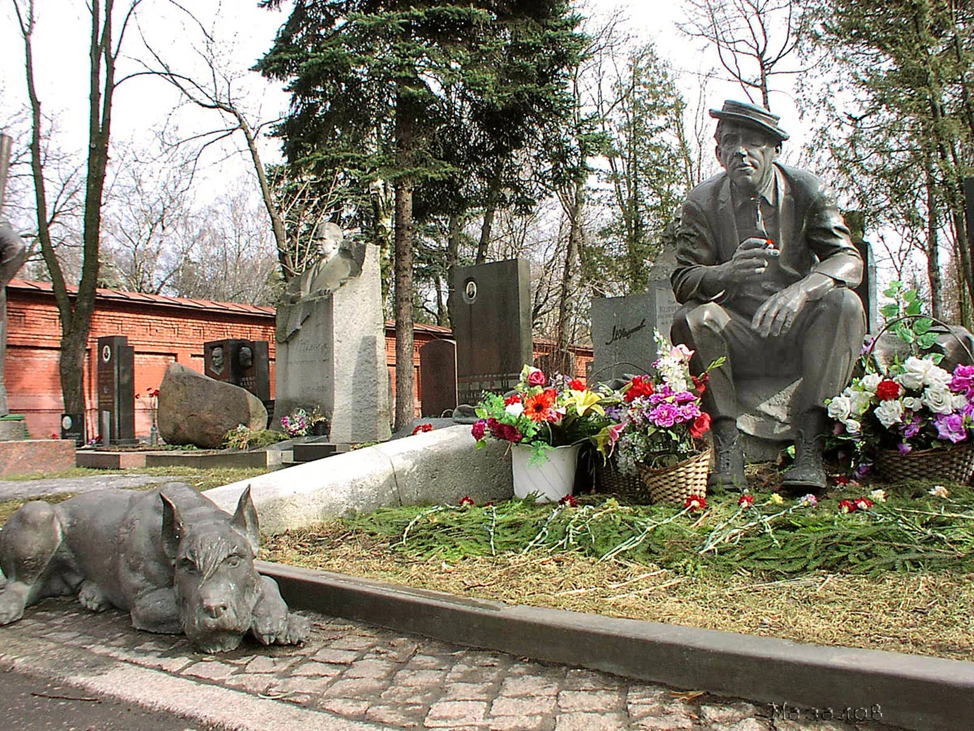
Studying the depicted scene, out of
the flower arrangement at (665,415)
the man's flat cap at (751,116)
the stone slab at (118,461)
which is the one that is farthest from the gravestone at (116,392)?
the man's flat cap at (751,116)

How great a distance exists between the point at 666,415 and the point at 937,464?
1251 mm

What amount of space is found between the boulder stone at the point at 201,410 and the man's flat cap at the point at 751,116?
30.6 feet

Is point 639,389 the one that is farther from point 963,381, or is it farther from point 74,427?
point 74,427

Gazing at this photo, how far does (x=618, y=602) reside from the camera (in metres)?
2.58

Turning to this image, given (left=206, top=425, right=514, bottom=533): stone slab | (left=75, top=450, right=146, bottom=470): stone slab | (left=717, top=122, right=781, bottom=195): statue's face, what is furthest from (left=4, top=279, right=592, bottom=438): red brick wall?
(left=717, top=122, right=781, bottom=195): statue's face

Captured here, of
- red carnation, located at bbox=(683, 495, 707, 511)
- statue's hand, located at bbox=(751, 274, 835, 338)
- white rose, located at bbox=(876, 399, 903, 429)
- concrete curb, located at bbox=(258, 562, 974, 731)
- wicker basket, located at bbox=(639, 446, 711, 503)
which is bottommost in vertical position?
concrete curb, located at bbox=(258, 562, 974, 731)

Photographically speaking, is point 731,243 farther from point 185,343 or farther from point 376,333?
point 185,343

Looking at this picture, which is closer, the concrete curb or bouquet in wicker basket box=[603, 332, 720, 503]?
the concrete curb

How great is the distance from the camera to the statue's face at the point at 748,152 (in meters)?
4.19

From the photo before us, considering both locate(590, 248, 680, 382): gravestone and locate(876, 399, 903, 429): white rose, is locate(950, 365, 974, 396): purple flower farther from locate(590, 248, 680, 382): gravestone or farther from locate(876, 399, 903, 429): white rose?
locate(590, 248, 680, 382): gravestone

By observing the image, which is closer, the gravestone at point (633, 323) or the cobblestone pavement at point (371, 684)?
the cobblestone pavement at point (371, 684)

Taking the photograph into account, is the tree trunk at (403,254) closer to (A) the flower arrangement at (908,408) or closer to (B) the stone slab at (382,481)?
(B) the stone slab at (382,481)

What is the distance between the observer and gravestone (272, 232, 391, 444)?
11.5 metres

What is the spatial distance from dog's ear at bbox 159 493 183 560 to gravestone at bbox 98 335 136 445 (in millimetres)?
13044
